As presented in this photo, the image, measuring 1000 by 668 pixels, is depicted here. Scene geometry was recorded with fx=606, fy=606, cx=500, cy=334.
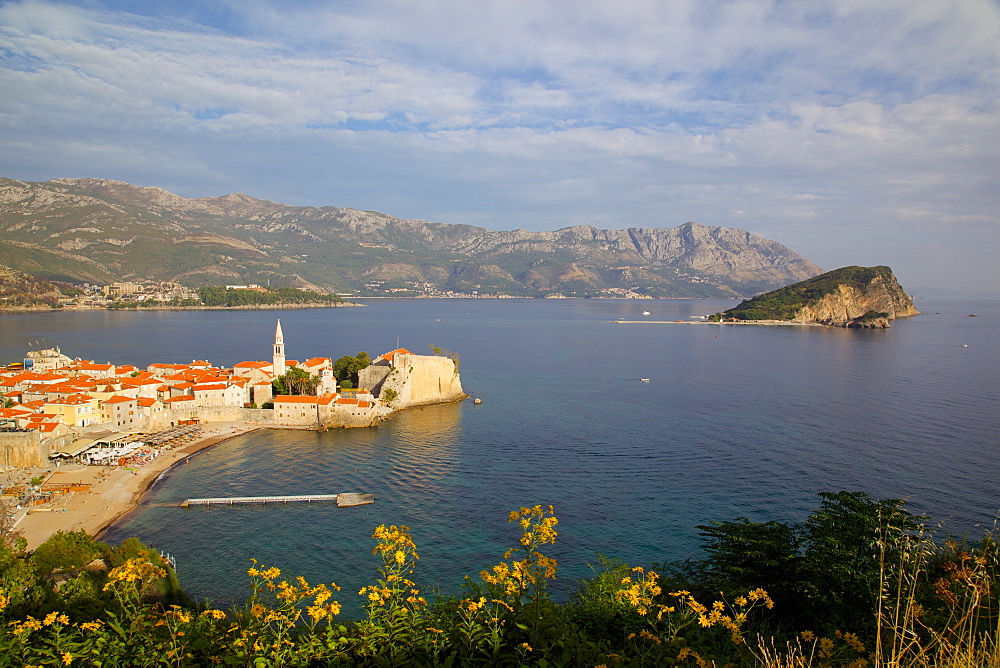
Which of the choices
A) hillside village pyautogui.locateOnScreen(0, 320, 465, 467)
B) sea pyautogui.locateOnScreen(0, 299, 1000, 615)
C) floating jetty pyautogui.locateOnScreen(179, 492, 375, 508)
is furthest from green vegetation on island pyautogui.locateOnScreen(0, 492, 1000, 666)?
hillside village pyautogui.locateOnScreen(0, 320, 465, 467)

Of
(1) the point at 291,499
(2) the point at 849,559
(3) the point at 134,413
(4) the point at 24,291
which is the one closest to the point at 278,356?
(3) the point at 134,413

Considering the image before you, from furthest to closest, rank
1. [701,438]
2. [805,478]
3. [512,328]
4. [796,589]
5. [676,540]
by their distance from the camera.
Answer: [512,328] → [701,438] → [805,478] → [676,540] → [796,589]

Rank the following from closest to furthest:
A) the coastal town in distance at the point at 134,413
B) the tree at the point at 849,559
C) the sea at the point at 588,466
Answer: the tree at the point at 849,559
the sea at the point at 588,466
the coastal town in distance at the point at 134,413

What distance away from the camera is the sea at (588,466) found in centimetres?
1784

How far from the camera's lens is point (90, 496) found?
21828 millimetres

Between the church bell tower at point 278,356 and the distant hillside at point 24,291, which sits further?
the distant hillside at point 24,291

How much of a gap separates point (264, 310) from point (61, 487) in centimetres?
12959

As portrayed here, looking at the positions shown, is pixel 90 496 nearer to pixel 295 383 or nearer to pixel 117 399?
pixel 117 399

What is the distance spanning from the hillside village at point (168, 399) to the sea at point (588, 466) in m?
1.62

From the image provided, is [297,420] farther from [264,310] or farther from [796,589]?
[264,310]

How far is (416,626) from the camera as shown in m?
5.36

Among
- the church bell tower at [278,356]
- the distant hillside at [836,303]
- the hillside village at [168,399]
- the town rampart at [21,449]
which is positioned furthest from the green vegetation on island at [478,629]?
the distant hillside at [836,303]

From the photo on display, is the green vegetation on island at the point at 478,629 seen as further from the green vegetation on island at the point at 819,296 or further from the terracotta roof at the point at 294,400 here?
the green vegetation on island at the point at 819,296

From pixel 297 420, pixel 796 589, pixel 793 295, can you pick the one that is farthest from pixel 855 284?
pixel 796 589
